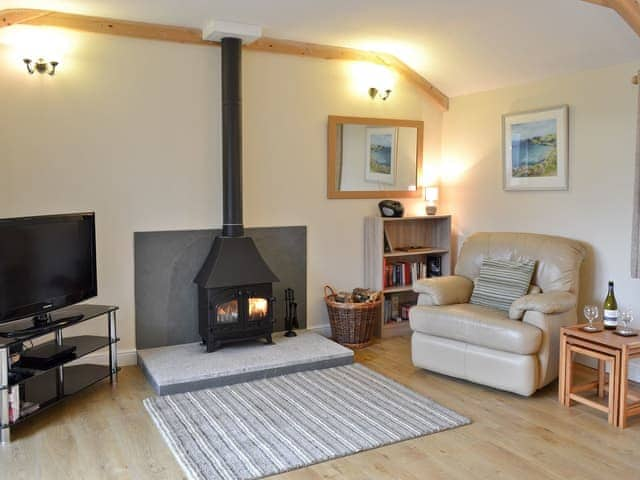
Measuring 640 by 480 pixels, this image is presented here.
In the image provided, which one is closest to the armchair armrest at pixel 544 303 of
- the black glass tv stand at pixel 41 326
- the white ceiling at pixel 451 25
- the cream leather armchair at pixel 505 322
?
the cream leather armchair at pixel 505 322

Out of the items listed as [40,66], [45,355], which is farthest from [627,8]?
[45,355]

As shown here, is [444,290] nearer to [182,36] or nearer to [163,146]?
[163,146]

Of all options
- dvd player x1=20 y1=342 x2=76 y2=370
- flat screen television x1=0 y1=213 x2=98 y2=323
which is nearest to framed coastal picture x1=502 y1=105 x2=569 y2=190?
flat screen television x1=0 y1=213 x2=98 y2=323

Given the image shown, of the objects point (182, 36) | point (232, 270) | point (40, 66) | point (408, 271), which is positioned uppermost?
point (182, 36)

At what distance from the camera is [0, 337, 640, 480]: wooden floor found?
2838 millimetres

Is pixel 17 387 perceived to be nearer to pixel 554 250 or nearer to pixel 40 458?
pixel 40 458

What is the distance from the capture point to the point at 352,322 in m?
4.93

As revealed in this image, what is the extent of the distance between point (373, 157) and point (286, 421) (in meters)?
2.81

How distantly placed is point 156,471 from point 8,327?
1336 millimetres

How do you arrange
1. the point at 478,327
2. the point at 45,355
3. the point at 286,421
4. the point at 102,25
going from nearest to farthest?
the point at 286,421 → the point at 45,355 → the point at 478,327 → the point at 102,25

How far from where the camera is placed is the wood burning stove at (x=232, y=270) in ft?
14.6

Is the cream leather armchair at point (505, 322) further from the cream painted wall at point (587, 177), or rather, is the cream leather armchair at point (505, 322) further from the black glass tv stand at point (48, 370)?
the black glass tv stand at point (48, 370)

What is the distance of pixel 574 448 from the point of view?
10.2 feet

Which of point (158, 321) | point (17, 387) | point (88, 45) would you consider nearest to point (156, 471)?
point (17, 387)
